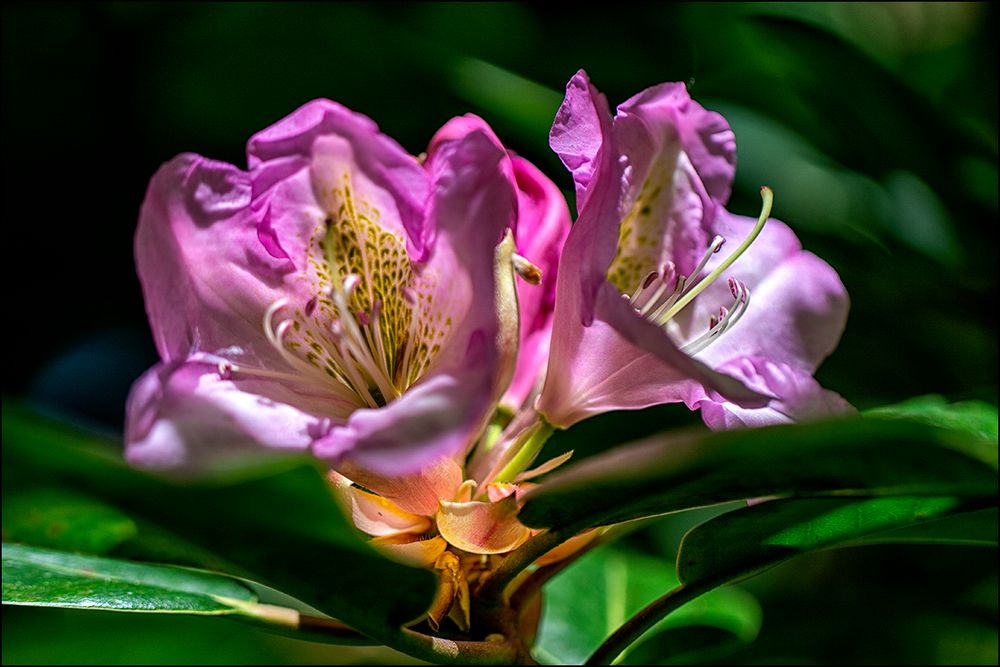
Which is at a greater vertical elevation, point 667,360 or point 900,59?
point 667,360

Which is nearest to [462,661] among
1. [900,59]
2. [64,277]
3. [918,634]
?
[918,634]

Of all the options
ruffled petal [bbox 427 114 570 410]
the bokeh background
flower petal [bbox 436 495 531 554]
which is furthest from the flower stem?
the bokeh background

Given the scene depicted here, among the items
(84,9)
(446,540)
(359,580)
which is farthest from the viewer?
(84,9)

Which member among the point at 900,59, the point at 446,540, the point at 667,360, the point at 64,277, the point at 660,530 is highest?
the point at 667,360

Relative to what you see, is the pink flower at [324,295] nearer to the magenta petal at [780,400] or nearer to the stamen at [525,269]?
the stamen at [525,269]

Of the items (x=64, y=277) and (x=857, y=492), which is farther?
(x=64, y=277)

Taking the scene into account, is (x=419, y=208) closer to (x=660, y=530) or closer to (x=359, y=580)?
(x=359, y=580)

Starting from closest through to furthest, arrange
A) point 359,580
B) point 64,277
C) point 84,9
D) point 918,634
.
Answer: point 359,580 → point 918,634 → point 84,9 → point 64,277
